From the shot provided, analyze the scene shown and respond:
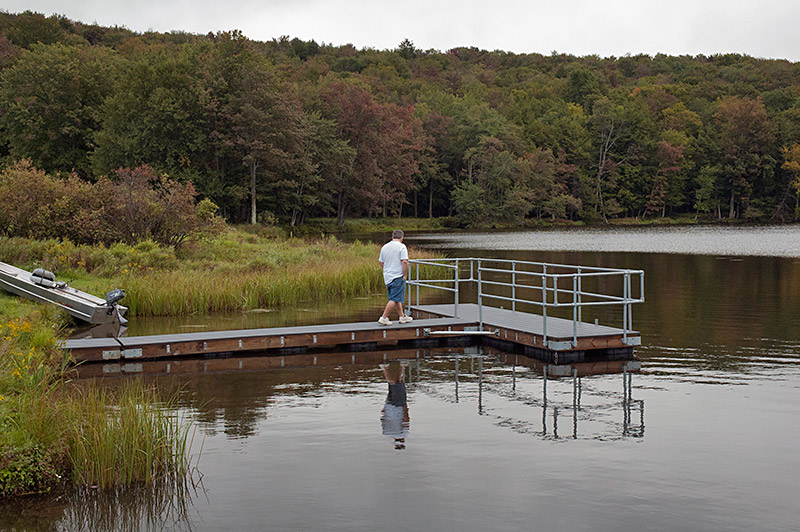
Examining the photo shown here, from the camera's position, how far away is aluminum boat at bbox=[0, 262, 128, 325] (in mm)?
19172

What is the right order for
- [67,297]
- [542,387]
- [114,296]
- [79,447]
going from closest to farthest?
[79,447] < [542,387] < [114,296] < [67,297]

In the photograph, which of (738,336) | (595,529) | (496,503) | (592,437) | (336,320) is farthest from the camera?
(336,320)

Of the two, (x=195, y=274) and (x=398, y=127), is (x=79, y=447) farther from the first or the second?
(x=398, y=127)

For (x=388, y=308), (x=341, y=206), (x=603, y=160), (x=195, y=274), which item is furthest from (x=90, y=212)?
(x=603, y=160)

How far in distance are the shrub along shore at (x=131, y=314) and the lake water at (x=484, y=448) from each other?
35 cm

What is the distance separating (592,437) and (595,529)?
3.01m

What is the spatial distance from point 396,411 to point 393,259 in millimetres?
5825

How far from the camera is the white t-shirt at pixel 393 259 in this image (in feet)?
55.7

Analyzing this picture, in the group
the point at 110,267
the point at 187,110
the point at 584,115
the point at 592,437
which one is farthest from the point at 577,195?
the point at 592,437

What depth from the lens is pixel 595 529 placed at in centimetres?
732

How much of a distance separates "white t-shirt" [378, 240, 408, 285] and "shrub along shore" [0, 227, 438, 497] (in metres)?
5.91

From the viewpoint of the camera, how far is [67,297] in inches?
772

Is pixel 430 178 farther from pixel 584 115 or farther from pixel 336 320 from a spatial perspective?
pixel 336 320

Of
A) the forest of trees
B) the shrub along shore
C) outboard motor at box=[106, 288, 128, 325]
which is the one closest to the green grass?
the shrub along shore
